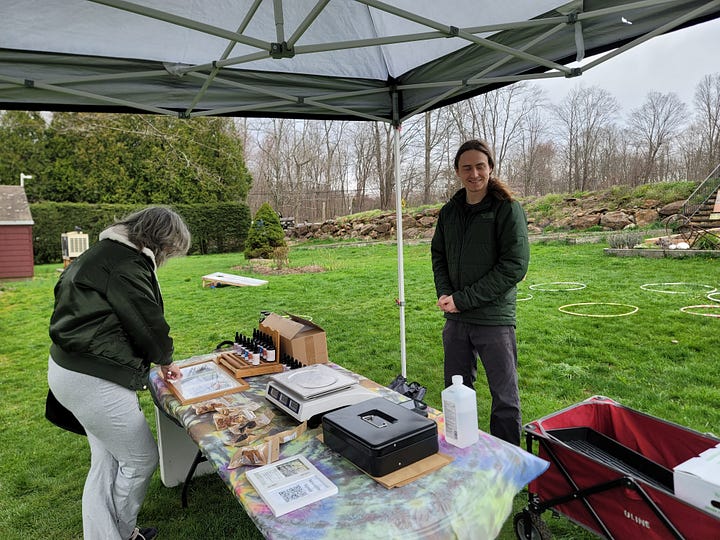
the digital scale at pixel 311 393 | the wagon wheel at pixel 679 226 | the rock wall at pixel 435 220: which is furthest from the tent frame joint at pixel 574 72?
the rock wall at pixel 435 220

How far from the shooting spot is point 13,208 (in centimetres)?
1097

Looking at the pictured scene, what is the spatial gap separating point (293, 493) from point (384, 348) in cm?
356

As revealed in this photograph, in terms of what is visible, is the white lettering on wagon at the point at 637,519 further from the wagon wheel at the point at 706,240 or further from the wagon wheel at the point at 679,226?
the wagon wheel at the point at 679,226

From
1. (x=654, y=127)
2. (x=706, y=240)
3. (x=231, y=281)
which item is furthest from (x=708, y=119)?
(x=231, y=281)

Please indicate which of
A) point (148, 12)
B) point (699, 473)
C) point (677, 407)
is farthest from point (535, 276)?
point (148, 12)

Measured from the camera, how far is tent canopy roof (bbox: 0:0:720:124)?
1.83m

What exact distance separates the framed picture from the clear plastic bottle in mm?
918

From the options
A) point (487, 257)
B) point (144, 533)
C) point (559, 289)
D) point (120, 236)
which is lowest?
point (144, 533)

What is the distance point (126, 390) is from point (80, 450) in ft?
5.57

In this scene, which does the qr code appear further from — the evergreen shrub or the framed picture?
the evergreen shrub

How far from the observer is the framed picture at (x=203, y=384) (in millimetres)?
1766

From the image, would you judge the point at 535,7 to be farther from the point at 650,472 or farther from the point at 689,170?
the point at 689,170

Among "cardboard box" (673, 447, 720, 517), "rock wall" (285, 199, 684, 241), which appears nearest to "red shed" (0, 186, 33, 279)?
"rock wall" (285, 199, 684, 241)

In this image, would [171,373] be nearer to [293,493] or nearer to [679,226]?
[293,493]
